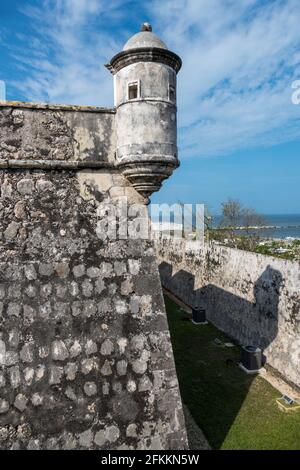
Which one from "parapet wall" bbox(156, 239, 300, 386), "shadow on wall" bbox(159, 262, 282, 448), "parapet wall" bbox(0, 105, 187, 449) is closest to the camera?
"parapet wall" bbox(0, 105, 187, 449)

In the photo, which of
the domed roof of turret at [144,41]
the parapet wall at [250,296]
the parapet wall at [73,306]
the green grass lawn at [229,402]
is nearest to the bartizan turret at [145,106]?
the domed roof of turret at [144,41]

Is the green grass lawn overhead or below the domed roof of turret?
below

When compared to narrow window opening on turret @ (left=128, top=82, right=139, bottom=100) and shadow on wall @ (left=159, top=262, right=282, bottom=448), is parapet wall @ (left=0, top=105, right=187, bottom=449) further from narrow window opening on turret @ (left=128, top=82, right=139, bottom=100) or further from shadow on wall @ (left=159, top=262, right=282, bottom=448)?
shadow on wall @ (left=159, top=262, right=282, bottom=448)

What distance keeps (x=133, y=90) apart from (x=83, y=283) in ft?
10.4

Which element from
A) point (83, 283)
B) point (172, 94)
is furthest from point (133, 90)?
point (83, 283)

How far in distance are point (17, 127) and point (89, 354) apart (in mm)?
3632

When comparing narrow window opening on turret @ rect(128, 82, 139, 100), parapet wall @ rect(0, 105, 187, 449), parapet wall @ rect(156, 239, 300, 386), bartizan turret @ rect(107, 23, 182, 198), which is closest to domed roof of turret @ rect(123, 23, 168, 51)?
bartizan turret @ rect(107, 23, 182, 198)

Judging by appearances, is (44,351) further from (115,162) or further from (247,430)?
(247,430)

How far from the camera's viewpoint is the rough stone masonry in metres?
4.84

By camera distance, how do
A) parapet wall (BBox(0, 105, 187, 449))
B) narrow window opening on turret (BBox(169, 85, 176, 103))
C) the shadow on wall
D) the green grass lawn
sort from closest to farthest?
1. parapet wall (BBox(0, 105, 187, 449))
2. narrow window opening on turret (BBox(169, 85, 176, 103))
3. the green grass lawn
4. the shadow on wall

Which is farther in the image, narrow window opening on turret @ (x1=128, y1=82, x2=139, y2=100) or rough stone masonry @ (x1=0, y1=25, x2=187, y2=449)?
narrow window opening on turret @ (x1=128, y1=82, x2=139, y2=100)

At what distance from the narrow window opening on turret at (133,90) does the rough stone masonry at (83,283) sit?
0.02 meters

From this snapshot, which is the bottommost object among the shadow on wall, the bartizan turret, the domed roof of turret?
the shadow on wall
